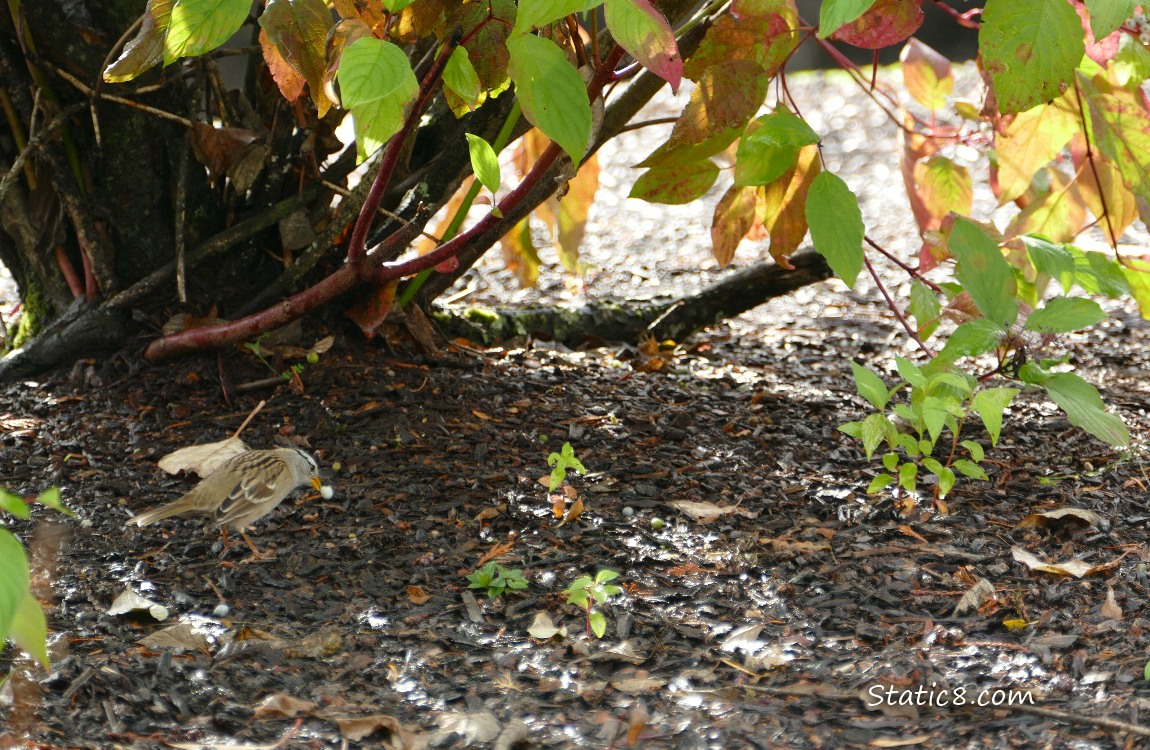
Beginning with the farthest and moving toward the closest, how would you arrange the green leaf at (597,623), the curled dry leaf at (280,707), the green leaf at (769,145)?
the green leaf at (769,145) → the green leaf at (597,623) → the curled dry leaf at (280,707)

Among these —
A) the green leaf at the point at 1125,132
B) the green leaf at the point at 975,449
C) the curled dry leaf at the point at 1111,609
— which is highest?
the green leaf at the point at 1125,132

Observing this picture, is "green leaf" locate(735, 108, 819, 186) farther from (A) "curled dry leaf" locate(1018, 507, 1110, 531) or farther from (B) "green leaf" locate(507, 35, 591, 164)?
(A) "curled dry leaf" locate(1018, 507, 1110, 531)

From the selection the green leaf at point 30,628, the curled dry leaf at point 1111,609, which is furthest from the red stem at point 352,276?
the curled dry leaf at point 1111,609

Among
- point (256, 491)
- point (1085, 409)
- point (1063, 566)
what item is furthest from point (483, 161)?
point (1063, 566)

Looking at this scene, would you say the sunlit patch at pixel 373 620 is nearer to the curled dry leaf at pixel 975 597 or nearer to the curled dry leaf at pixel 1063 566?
the curled dry leaf at pixel 975 597

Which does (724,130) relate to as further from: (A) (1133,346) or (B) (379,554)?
(A) (1133,346)

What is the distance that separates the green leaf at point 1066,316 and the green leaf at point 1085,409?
0.38ft

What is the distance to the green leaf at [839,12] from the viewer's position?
1.67 meters

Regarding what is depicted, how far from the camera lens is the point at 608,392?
10.4 ft

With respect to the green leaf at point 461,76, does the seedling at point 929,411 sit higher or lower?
lower

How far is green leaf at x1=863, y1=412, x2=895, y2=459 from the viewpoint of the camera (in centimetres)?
234

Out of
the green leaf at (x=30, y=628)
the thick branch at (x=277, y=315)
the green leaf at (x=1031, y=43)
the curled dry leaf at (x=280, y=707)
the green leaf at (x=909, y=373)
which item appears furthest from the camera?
the thick branch at (x=277, y=315)

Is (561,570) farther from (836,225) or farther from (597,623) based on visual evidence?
(836,225)

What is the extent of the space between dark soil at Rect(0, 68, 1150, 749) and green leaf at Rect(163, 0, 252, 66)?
107cm
